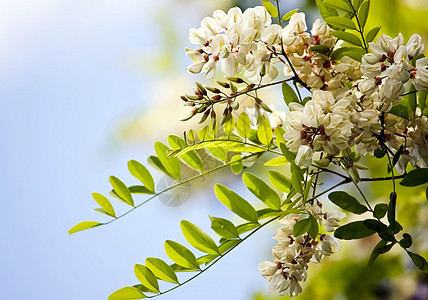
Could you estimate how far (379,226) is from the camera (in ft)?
0.89

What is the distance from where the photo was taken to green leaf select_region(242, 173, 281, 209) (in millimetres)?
299

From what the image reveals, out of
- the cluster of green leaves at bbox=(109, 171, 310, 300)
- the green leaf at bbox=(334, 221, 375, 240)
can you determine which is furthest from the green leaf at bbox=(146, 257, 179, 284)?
the green leaf at bbox=(334, 221, 375, 240)

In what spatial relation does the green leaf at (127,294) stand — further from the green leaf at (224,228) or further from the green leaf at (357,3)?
the green leaf at (357,3)

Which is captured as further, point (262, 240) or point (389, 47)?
point (262, 240)

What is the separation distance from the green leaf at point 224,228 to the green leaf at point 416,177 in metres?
0.11

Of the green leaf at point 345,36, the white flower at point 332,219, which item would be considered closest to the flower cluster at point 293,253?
the white flower at point 332,219

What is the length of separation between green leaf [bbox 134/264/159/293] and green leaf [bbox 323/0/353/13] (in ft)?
0.64

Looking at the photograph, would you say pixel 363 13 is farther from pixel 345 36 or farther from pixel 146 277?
pixel 146 277

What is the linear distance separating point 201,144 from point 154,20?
201cm

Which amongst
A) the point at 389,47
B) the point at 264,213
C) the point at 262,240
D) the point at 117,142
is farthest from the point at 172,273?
the point at 117,142

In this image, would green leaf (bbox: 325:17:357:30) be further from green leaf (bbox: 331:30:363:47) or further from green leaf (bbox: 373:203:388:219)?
green leaf (bbox: 373:203:388:219)

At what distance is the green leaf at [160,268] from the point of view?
30cm

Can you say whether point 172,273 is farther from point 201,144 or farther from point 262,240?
point 262,240

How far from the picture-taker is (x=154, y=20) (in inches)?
87.8
